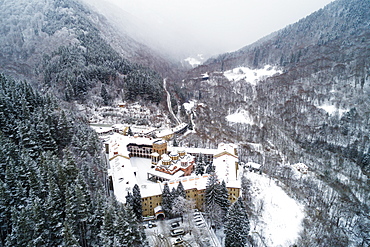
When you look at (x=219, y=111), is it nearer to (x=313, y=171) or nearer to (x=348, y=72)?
(x=313, y=171)

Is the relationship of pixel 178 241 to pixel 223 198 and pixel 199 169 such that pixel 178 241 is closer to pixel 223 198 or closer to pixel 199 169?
pixel 223 198

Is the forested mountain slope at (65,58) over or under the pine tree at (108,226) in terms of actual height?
over

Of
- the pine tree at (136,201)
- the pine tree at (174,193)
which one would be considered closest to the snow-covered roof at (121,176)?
the pine tree at (136,201)

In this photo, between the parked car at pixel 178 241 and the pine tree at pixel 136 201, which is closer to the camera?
the parked car at pixel 178 241

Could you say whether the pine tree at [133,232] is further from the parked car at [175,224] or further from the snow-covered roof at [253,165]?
the snow-covered roof at [253,165]

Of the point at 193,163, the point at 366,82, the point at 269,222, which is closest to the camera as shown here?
the point at 269,222

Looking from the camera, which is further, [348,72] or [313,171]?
[348,72]

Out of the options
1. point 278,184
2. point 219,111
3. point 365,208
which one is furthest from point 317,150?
point 219,111

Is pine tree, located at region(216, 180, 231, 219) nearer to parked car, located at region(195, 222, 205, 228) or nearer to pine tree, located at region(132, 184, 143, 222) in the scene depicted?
parked car, located at region(195, 222, 205, 228)
